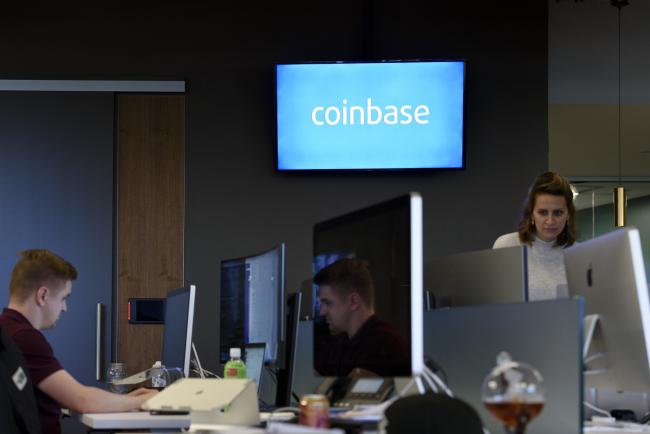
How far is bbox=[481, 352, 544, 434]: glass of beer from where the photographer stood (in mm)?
1666

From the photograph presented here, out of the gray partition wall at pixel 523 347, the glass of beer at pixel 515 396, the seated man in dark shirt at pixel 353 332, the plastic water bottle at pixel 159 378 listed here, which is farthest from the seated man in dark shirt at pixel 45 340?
the glass of beer at pixel 515 396

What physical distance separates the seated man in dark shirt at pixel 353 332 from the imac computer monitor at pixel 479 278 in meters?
0.41

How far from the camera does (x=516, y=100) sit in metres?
5.78

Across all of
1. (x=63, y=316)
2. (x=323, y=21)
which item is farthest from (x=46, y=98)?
(x=323, y=21)

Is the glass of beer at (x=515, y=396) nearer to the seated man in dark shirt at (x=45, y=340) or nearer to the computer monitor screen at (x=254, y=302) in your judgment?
the computer monitor screen at (x=254, y=302)

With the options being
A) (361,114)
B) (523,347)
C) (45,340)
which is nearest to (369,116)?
(361,114)

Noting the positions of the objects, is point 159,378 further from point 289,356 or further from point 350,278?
point 350,278

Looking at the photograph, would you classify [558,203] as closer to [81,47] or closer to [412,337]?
[412,337]

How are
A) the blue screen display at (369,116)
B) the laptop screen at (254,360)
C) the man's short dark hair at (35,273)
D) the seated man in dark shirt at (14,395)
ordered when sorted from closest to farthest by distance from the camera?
the seated man in dark shirt at (14,395) → the laptop screen at (254,360) → the man's short dark hair at (35,273) → the blue screen display at (369,116)

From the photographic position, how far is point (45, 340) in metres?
3.31

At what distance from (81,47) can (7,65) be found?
45 cm

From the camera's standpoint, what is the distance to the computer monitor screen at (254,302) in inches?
119

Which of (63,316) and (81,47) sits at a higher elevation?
(81,47)

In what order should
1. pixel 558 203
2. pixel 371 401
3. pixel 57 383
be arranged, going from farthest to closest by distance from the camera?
pixel 558 203, pixel 57 383, pixel 371 401
